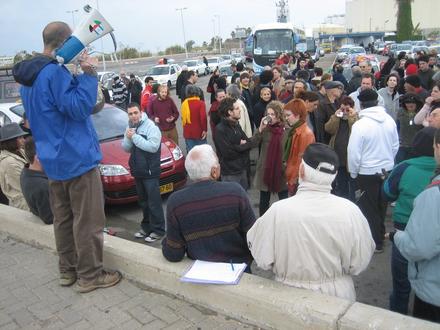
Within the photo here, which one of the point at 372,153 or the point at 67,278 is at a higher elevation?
the point at 372,153

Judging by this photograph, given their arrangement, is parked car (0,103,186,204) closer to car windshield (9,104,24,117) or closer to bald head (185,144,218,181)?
car windshield (9,104,24,117)

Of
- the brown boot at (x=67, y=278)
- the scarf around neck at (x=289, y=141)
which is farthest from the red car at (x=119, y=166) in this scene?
the brown boot at (x=67, y=278)

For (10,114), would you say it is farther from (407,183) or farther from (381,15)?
(381,15)

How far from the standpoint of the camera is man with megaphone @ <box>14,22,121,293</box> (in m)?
2.96

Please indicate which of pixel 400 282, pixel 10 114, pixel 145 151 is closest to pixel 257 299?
pixel 400 282

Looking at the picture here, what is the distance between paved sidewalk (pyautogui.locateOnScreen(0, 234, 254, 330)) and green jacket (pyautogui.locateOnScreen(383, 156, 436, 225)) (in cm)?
146

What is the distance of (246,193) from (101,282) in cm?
153

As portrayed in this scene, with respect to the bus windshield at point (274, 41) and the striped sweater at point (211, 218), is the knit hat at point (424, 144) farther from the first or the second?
the bus windshield at point (274, 41)

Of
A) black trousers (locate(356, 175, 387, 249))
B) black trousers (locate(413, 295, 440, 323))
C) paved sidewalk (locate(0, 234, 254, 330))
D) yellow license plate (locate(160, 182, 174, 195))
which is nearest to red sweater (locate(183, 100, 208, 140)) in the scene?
yellow license plate (locate(160, 182, 174, 195))

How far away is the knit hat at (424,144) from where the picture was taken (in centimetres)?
318

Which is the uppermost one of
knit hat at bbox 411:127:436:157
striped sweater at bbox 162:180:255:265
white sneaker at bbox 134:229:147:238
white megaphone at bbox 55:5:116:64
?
white megaphone at bbox 55:5:116:64

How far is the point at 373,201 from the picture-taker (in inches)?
181

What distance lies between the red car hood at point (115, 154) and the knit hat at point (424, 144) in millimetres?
4247

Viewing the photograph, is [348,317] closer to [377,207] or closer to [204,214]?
[204,214]
